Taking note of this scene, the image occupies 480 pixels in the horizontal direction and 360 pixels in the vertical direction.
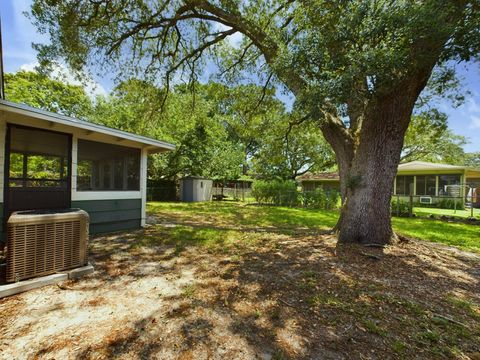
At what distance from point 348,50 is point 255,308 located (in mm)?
3988

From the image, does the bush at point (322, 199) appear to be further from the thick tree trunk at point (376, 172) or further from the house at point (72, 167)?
the house at point (72, 167)

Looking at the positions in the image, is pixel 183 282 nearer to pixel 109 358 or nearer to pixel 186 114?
pixel 109 358

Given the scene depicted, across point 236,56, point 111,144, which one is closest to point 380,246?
point 111,144

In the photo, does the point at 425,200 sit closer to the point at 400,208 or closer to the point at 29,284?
the point at 400,208

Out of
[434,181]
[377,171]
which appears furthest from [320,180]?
[377,171]

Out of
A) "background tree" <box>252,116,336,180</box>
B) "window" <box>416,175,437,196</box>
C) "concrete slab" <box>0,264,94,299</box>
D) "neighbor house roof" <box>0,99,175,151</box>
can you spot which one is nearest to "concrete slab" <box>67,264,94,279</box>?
"concrete slab" <box>0,264,94,299</box>

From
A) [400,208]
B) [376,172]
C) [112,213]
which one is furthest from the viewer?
[400,208]

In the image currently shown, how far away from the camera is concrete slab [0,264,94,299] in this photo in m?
2.65

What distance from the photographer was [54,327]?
213 centimetres

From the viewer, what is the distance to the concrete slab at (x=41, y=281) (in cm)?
265

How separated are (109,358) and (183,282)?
4.71 ft

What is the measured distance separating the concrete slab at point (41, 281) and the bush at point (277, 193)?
43.3ft

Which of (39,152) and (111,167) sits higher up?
(39,152)

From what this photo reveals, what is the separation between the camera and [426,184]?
16312mm
